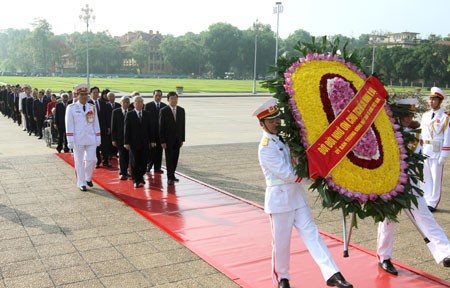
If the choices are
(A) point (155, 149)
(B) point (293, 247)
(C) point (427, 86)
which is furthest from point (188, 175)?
(C) point (427, 86)

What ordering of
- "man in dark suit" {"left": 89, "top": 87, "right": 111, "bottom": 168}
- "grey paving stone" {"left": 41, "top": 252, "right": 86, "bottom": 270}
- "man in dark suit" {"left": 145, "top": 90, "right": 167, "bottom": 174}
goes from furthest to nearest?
"man in dark suit" {"left": 89, "top": 87, "right": 111, "bottom": 168}
"man in dark suit" {"left": 145, "top": 90, "right": 167, "bottom": 174}
"grey paving stone" {"left": 41, "top": 252, "right": 86, "bottom": 270}

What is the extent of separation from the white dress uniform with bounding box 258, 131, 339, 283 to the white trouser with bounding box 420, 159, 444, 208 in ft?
12.5

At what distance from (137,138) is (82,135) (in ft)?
3.15

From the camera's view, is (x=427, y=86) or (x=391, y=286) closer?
(x=391, y=286)

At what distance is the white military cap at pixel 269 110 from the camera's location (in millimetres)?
3838

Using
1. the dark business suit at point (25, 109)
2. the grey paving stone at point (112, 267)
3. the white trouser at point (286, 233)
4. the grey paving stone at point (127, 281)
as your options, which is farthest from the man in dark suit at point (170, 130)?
the dark business suit at point (25, 109)

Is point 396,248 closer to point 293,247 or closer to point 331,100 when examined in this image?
point 293,247

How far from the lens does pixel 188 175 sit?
373 inches

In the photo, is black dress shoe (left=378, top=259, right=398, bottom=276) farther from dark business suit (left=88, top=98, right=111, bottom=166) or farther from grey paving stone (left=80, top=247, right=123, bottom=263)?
dark business suit (left=88, top=98, right=111, bottom=166)

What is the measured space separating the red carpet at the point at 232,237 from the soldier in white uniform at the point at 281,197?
0.45 meters

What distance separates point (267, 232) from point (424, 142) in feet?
10.1

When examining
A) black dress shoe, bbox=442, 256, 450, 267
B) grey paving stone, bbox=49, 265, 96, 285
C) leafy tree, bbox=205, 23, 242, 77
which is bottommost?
grey paving stone, bbox=49, 265, 96, 285

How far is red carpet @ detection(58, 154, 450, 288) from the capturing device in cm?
435

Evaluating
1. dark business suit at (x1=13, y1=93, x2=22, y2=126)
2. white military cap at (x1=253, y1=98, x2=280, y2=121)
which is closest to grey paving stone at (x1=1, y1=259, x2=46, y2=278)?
white military cap at (x1=253, y1=98, x2=280, y2=121)
